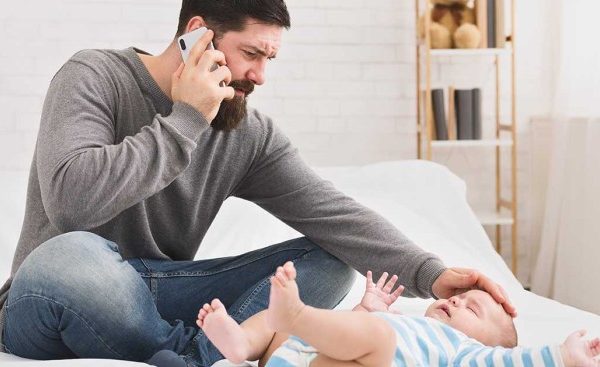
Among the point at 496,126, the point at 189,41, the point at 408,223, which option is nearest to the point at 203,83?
the point at 189,41

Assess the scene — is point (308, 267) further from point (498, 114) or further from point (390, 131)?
point (498, 114)

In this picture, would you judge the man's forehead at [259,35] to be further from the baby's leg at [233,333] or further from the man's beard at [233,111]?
the baby's leg at [233,333]

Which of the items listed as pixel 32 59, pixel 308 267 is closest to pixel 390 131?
pixel 32 59

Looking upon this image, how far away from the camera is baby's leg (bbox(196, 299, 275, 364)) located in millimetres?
1195

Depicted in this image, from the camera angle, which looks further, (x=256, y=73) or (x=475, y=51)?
(x=475, y=51)

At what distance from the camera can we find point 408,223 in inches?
99.4

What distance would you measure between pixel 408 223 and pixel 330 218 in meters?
0.86

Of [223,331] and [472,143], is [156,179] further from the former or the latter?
[472,143]

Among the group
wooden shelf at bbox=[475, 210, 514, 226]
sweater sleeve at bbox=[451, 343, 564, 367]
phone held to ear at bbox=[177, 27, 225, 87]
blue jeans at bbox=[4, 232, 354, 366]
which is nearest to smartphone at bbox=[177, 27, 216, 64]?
phone held to ear at bbox=[177, 27, 225, 87]

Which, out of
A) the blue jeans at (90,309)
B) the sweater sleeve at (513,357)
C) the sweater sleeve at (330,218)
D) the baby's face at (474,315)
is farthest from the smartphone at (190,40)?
the sweater sleeve at (513,357)

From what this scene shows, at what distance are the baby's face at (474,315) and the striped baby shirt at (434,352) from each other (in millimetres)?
63

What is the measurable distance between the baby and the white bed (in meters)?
0.50

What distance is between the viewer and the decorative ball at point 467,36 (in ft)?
10.8

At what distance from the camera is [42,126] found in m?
1.47
